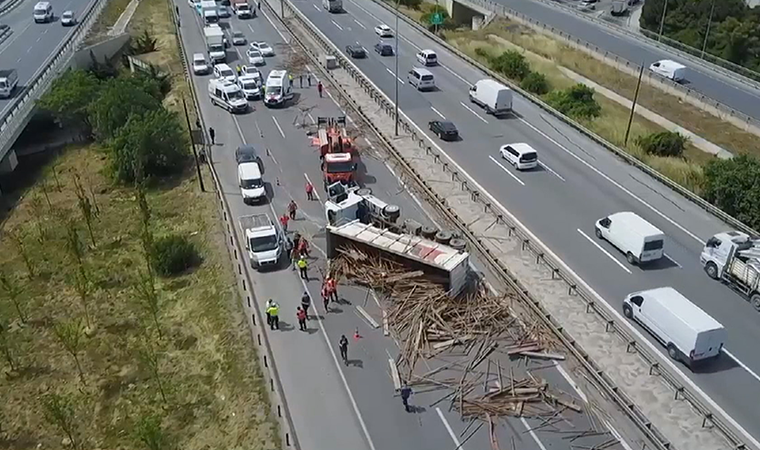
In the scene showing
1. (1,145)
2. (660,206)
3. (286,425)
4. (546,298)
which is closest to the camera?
(286,425)

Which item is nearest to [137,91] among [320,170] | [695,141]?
[320,170]

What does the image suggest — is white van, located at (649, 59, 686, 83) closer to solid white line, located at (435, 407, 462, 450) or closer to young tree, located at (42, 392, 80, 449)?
solid white line, located at (435, 407, 462, 450)

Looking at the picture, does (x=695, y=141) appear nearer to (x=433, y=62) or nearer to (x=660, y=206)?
(x=660, y=206)

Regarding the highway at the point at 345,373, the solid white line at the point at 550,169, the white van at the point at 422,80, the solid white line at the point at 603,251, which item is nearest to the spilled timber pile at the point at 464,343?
the highway at the point at 345,373

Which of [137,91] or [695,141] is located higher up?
[137,91]

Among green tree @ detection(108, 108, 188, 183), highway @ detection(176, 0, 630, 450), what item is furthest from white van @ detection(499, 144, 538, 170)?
green tree @ detection(108, 108, 188, 183)

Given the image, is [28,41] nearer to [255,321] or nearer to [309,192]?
[309,192]

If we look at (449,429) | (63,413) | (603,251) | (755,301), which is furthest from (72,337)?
(755,301)
